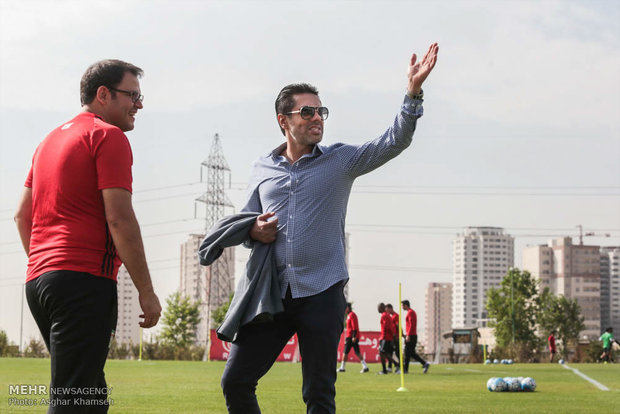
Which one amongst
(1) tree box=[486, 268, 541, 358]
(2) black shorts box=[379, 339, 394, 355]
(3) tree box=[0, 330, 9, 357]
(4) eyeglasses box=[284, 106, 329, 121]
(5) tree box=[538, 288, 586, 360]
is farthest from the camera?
(5) tree box=[538, 288, 586, 360]

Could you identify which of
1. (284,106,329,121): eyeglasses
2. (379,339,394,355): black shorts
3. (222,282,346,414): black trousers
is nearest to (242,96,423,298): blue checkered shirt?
(222,282,346,414): black trousers

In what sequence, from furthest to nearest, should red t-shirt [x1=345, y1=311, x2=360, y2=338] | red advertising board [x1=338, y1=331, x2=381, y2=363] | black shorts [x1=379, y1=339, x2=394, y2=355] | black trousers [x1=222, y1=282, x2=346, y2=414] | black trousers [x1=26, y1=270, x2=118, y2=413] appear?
1. red advertising board [x1=338, y1=331, x2=381, y2=363]
2. red t-shirt [x1=345, y1=311, x2=360, y2=338]
3. black shorts [x1=379, y1=339, x2=394, y2=355]
4. black trousers [x1=222, y1=282, x2=346, y2=414]
5. black trousers [x1=26, y1=270, x2=118, y2=413]

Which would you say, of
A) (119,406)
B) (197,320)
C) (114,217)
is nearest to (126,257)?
(114,217)

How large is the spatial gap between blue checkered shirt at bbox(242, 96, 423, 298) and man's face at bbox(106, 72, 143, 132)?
1145mm

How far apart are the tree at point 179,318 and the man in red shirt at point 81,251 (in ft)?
332

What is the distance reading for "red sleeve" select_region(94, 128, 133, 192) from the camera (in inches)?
178

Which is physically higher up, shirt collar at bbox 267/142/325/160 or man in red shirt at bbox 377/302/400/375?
shirt collar at bbox 267/142/325/160

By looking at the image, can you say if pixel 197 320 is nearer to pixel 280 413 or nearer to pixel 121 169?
pixel 280 413

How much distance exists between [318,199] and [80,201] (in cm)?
161

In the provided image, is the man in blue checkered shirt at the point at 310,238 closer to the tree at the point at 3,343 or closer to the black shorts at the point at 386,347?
the black shorts at the point at 386,347

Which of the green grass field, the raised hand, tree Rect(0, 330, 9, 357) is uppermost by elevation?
the raised hand

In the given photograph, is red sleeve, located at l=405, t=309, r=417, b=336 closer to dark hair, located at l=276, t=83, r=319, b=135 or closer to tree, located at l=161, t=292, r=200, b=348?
dark hair, located at l=276, t=83, r=319, b=135

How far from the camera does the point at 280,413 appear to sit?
442 inches

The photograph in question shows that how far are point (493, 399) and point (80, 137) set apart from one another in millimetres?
10729
